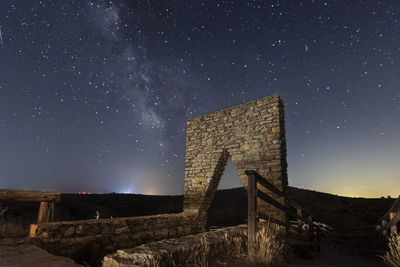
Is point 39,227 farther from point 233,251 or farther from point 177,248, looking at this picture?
point 233,251

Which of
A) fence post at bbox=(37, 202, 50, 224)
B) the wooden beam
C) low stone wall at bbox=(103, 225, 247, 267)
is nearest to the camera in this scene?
low stone wall at bbox=(103, 225, 247, 267)

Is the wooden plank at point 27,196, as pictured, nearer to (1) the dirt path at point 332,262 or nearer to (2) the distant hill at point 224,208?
(1) the dirt path at point 332,262

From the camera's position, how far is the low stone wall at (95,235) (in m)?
4.06

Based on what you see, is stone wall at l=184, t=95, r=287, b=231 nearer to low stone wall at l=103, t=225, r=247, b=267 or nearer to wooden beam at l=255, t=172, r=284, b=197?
wooden beam at l=255, t=172, r=284, b=197

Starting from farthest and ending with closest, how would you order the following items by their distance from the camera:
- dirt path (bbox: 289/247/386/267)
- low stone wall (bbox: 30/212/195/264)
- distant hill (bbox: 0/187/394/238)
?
distant hill (bbox: 0/187/394/238) → low stone wall (bbox: 30/212/195/264) → dirt path (bbox: 289/247/386/267)

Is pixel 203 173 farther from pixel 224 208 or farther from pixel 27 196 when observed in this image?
pixel 224 208

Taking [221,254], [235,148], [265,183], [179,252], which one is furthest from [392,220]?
[179,252]

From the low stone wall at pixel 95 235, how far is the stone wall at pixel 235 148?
188cm

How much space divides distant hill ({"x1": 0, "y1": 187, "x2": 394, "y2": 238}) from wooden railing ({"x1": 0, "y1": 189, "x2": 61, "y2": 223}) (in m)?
9.40

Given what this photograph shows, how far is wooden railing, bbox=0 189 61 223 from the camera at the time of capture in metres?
4.16

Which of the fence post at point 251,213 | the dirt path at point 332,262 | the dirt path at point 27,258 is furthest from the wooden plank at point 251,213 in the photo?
the dirt path at point 27,258

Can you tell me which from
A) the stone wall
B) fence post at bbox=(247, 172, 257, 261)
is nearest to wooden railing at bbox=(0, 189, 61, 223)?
the stone wall

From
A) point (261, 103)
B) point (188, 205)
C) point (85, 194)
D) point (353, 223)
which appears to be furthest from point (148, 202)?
point (261, 103)

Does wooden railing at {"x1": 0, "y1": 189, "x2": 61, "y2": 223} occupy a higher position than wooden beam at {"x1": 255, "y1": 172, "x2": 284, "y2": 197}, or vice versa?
wooden beam at {"x1": 255, "y1": 172, "x2": 284, "y2": 197}
